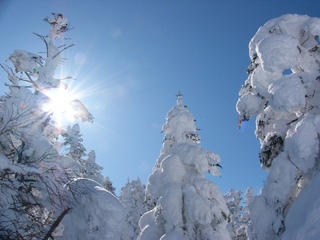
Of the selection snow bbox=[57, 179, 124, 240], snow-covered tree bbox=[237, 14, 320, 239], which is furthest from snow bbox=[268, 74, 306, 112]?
snow bbox=[57, 179, 124, 240]

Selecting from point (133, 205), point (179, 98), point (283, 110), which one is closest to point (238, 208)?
point (133, 205)

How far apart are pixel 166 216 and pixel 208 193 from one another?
2457mm

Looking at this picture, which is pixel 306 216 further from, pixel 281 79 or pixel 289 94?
pixel 281 79

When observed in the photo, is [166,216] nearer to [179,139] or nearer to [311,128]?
[179,139]

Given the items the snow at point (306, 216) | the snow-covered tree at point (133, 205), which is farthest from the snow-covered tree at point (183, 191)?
the snow-covered tree at point (133, 205)

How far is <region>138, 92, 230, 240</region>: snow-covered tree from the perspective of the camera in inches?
527

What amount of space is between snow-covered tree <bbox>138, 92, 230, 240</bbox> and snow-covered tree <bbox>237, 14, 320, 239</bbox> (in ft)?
17.2

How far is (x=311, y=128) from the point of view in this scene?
7.46 meters

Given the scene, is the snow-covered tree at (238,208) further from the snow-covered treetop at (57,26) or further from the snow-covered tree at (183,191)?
the snow-covered treetop at (57,26)

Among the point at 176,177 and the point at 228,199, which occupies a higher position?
the point at 228,199

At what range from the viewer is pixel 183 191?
46.4ft

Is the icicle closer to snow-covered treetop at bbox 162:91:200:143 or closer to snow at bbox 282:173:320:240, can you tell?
snow-covered treetop at bbox 162:91:200:143

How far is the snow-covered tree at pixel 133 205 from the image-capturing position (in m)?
30.0

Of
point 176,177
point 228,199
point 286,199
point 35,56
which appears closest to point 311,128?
point 286,199
